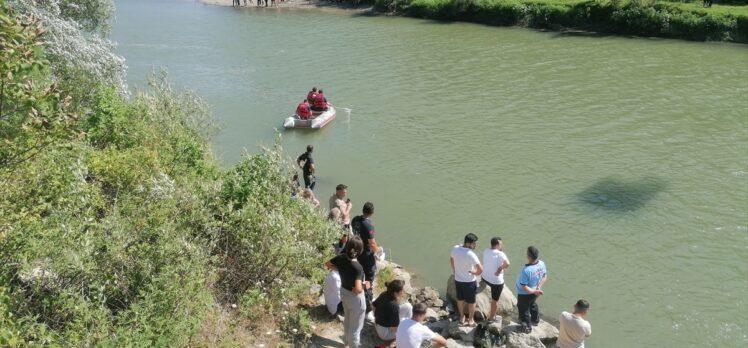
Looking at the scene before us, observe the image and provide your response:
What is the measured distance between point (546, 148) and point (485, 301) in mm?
11997

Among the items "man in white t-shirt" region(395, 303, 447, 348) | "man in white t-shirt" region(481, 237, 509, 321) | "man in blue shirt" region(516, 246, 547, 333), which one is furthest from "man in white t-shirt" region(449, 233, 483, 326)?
"man in white t-shirt" region(395, 303, 447, 348)

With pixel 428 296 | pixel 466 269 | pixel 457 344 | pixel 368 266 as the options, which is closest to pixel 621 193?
pixel 428 296

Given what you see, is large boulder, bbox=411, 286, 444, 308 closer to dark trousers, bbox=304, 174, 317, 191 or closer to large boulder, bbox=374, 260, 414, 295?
large boulder, bbox=374, 260, 414, 295

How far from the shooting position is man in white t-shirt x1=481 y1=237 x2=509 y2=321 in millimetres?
11023

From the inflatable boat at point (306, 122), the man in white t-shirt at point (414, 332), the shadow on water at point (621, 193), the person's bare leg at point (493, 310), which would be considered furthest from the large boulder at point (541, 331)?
the inflatable boat at point (306, 122)

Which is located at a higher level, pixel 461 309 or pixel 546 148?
pixel 546 148

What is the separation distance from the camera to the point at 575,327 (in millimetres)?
10336

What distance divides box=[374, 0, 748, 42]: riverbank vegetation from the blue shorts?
39.6 metres

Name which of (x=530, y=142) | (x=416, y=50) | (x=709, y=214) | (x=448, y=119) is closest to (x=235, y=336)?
(x=709, y=214)

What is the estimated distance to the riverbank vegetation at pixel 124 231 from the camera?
7633 mm

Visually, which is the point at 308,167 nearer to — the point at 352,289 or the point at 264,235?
the point at 264,235

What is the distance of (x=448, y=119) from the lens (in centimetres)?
2631

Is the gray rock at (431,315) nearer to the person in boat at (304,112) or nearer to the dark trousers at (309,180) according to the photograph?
the dark trousers at (309,180)

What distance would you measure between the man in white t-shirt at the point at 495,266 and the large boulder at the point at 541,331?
61 cm
